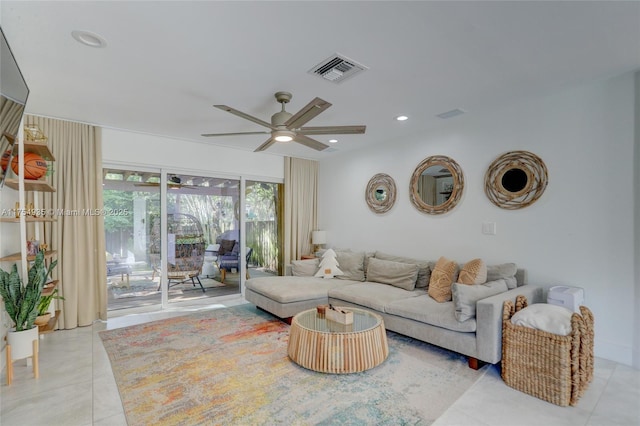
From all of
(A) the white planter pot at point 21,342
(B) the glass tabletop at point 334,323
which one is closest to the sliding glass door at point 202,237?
(A) the white planter pot at point 21,342

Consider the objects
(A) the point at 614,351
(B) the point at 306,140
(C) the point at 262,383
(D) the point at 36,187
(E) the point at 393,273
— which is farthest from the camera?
(E) the point at 393,273

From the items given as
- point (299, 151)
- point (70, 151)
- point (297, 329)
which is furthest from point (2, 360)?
point (299, 151)

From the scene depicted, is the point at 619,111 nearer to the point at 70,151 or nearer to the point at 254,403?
the point at 254,403

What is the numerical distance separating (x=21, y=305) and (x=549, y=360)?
13.6 feet

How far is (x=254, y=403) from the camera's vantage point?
7.34 ft

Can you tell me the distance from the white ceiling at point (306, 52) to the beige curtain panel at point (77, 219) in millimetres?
396

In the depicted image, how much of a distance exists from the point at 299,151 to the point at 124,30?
142 inches

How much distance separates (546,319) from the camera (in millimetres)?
2385

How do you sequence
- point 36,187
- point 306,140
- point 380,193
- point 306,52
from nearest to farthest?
1. point 306,52
2. point 306,140
3. point 36,187
4. point 380,193

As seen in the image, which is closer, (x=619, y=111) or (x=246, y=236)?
(x=619, y=111)

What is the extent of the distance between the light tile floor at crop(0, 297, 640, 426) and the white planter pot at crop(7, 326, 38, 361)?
191 mm

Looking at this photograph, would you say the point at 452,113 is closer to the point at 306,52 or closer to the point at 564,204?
the point at 564,204

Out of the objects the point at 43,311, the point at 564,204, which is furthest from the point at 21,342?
the point at 564,204

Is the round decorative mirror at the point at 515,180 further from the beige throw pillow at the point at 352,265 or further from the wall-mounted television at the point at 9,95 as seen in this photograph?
the wall-mounted television at the point at 9,95
